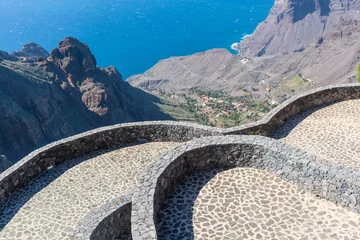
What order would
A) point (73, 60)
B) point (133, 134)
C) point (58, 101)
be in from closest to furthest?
1. point (133, 134)
2. point (58, 101)
3. point (73, 60)

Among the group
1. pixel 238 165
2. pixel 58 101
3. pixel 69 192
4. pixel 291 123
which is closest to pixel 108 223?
pixel 69 192

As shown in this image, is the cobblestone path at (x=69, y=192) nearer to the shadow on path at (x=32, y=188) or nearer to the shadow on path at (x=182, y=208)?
the shadow on path at (x=32, y=188)

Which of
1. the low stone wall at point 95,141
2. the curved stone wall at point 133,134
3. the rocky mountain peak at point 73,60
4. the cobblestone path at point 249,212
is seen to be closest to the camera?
the cobblestone path at point 249,212

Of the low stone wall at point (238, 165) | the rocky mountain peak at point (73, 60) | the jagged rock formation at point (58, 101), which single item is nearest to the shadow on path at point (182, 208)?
the low stone wall at point (238, 165)

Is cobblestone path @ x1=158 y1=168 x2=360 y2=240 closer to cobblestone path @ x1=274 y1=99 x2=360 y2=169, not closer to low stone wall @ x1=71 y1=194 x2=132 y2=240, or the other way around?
low stone wall @ x1=71 y1=194 x2=132 y2=240

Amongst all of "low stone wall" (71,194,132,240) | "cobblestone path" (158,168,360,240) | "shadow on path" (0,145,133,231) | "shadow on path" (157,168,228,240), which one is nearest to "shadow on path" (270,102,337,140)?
"cobblestone path" (158,168,360,240)

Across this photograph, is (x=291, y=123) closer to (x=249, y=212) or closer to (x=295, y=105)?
(x=295, y=105)

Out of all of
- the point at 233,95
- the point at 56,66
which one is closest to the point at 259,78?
the point at 233,95
